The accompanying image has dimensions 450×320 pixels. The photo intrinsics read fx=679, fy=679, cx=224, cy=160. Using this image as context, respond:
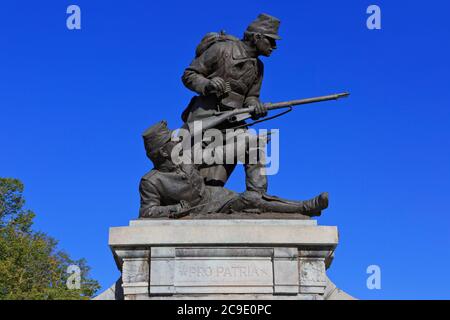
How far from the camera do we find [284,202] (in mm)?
9781

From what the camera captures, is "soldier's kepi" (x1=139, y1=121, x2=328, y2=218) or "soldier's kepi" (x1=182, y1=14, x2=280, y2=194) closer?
"soldier's kepi" (x1=139, y1=121, x2=328, y2=218)

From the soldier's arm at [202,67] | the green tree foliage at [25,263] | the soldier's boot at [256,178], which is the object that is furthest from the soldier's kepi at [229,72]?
the green tree foliage at [25,263]

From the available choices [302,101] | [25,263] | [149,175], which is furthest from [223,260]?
[25,263]

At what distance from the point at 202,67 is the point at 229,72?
466mm

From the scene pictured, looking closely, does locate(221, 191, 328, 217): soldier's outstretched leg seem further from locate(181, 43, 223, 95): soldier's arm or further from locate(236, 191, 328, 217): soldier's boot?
locate(181, 43, 223, 95): soldier's arm

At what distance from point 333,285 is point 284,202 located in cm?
137

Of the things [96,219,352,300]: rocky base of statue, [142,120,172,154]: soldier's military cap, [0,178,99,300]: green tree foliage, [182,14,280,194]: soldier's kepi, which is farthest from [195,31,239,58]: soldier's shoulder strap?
[0,178,99,300]: green tree foliage

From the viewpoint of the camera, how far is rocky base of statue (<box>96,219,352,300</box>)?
8.88 m

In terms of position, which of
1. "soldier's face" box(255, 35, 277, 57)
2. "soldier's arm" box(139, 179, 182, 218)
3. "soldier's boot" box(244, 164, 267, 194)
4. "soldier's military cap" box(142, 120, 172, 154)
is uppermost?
"soldier's face" box(255, 35, 277, 57)

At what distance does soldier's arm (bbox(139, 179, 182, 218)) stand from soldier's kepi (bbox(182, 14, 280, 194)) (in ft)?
3.67

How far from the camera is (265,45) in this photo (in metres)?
11.1

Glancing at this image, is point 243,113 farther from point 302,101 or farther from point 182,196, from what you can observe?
point 182,196

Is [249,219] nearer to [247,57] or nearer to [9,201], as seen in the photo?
[247,57]

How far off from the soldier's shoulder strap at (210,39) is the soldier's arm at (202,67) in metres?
0.12
